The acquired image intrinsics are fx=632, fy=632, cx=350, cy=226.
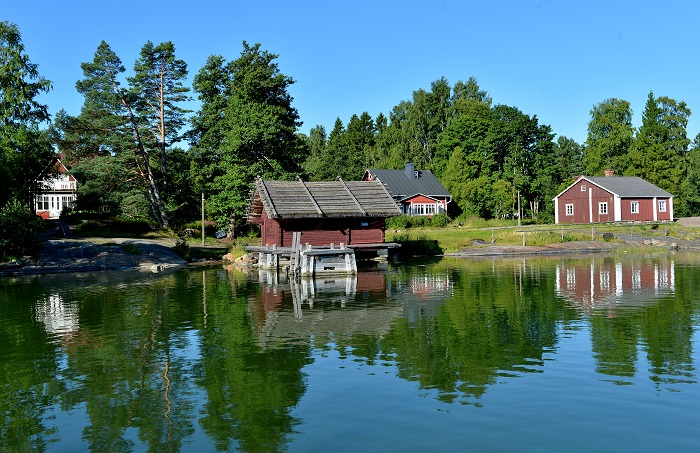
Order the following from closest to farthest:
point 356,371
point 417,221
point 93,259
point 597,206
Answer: point 356,371, point 93,259, point 417,221, point 597,206

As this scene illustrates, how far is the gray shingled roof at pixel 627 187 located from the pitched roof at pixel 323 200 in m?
35.4

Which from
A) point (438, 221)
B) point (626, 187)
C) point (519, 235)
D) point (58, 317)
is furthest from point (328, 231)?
point (626, 187)

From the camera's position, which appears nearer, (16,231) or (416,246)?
(16,231)

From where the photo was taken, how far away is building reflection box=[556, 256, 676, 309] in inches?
962

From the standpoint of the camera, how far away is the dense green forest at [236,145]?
169 ft

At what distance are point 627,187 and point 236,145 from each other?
42.7 m

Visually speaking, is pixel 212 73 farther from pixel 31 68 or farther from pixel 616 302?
pixel 616 302

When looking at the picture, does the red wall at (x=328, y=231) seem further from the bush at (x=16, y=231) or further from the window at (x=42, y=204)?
the window at (x=42, y=204)

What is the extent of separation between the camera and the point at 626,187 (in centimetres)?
6800

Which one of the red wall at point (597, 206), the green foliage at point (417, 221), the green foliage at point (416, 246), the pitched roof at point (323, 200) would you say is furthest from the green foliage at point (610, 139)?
the pitched roof at point (323, 200)

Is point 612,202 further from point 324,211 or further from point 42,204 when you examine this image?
point 42,204

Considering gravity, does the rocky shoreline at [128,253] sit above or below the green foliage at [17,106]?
below

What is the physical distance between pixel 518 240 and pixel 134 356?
4128cm

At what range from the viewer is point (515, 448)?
9586mm
